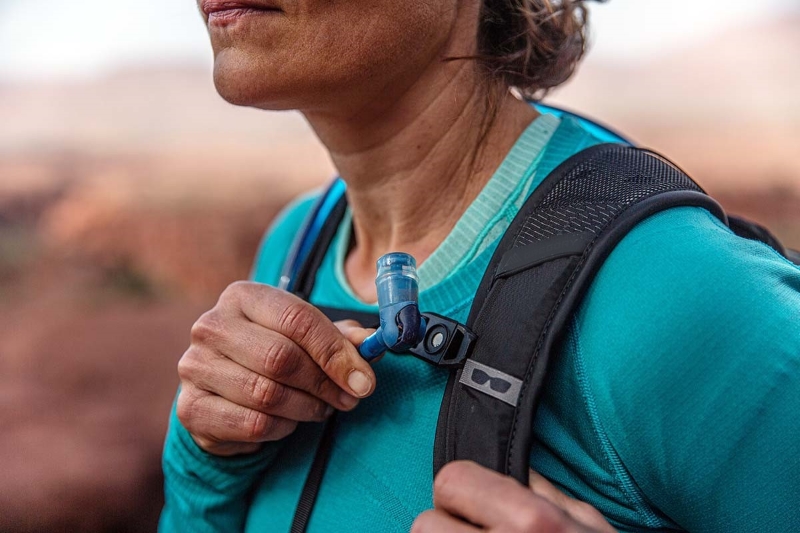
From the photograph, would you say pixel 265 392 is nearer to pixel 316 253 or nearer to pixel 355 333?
pixel 355 333

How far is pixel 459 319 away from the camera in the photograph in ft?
2.68

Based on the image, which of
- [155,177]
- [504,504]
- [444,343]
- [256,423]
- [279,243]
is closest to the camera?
[504,504]

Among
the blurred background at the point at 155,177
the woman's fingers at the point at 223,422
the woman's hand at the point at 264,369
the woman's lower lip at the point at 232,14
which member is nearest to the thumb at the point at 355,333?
the woman's hand at the point at 264,369

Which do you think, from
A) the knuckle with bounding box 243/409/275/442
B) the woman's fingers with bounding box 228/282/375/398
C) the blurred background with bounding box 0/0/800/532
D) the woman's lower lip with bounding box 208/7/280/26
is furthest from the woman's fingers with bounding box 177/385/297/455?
the blurred background with bounding box 0/0/800/532

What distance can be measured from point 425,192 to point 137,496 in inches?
63.2

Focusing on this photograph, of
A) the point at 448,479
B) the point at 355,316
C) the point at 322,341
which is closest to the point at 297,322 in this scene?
the point at 322,341

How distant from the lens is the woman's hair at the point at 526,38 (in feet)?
3.30

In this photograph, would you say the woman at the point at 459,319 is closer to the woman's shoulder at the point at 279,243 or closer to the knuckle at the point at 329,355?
the knuckle at the point at 329,355

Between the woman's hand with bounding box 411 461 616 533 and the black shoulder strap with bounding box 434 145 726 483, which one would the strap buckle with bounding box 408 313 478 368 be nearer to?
the black shoulder strap with bounding box 434 145 726 483

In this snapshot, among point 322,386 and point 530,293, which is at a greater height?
point 530,293

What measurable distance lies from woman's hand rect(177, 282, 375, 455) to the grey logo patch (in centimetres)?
14

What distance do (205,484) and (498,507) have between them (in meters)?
0.52

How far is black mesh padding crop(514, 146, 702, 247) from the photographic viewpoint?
2.37ft

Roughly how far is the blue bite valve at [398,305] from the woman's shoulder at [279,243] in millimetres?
520
